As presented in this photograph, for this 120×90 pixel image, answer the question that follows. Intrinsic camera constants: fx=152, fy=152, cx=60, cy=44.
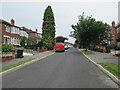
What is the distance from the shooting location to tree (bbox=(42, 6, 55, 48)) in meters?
47.8

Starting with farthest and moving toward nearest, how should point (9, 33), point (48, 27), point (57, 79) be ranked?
point (48, 27)
point (9, 33)
point (57, 79)

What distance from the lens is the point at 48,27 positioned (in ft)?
160

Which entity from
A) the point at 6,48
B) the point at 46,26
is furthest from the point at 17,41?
the point at 6,48

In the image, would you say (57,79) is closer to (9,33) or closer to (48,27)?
(9,33)

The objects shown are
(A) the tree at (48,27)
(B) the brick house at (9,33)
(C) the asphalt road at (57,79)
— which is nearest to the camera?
(C) the asphalt road at (57,79)

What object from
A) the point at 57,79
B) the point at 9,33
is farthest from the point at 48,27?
the point at 57,79

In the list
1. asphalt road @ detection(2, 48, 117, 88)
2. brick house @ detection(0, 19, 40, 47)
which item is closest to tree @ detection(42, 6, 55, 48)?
brick house @ detection(0, 19, 40, 47)

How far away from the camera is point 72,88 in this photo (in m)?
5.99

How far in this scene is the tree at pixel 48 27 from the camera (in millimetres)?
47844

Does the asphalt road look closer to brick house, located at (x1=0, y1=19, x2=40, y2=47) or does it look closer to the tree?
brick house, located at (x1=0, y1=19, x2=40, y2=47)

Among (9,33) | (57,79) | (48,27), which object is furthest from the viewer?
(48,27)

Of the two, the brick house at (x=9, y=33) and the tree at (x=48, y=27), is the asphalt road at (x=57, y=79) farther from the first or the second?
the tree at (x=48, y=27)

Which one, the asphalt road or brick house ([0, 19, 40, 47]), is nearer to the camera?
the asphalt road

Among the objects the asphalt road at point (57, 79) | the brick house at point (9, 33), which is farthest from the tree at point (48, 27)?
the asphalt road at point (57, 79)
